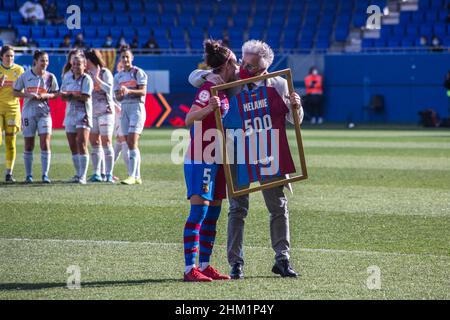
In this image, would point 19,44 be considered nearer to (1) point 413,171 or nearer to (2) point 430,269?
(1) point 413,171

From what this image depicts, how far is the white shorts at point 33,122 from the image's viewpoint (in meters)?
15.9

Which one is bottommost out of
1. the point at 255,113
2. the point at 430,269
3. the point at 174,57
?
the point at 430,269

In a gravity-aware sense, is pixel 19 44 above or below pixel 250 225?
above

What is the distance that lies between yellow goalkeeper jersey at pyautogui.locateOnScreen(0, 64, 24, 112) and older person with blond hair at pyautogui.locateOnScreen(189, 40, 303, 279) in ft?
29.7

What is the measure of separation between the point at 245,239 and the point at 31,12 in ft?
92.5

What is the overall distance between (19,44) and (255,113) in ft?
92.5

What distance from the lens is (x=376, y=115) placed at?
3797 centimetres

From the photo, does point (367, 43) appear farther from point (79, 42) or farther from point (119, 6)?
point (79, 42)

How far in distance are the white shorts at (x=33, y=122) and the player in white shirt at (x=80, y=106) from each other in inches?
15.3

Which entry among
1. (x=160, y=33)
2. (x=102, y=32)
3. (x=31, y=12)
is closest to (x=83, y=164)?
(x=31, y=12)

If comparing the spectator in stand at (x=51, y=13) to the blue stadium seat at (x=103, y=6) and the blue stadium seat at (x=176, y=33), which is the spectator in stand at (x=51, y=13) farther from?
the blue stadium seat at (x=176, y=33)

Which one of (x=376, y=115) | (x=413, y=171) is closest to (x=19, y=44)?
(x=376, y=115)

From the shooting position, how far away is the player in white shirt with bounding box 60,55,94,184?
51.2 ft

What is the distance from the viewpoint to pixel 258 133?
26.5ft
